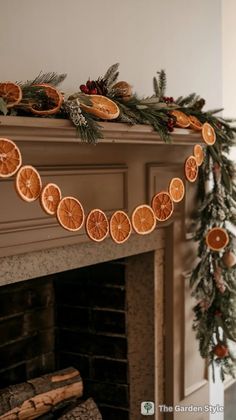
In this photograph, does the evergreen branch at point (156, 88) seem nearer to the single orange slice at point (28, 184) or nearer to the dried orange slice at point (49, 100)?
the dried orange slice at point (49, 100)

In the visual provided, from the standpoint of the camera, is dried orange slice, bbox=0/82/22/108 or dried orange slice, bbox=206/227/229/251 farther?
dried orange slice, bbox=206/227/229/251

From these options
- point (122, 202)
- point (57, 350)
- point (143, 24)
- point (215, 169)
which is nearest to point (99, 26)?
point (143, 24)

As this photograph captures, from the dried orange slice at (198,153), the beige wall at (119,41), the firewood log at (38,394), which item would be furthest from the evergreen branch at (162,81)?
the firewood log at (38,394)

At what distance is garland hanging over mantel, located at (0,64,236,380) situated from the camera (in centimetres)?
140

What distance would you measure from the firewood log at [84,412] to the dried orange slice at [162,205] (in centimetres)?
85

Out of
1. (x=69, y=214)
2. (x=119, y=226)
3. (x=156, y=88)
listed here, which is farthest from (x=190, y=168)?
(x=69, y=214)

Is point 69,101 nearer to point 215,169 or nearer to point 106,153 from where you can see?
point 106,153

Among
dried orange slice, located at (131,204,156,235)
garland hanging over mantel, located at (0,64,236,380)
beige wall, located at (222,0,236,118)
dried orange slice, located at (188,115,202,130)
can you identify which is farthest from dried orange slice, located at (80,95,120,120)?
beige wall, located at (222,0,236,118)

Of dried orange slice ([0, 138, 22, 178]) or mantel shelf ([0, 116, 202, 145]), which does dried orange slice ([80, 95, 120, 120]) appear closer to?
mantel shelf ([0, 116, 202, 145])

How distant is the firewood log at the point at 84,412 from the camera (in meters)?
2.04

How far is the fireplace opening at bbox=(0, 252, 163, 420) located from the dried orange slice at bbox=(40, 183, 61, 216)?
790 millimetres

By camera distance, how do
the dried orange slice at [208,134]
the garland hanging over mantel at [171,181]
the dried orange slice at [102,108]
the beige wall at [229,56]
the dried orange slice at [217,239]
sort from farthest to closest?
the beige wall at [229,56]
the dried orange slice at [217,239]
the dried orange slice at [208,134]
the dried orange slice at [102,108]
the garland hanging over mantel at [171,181]

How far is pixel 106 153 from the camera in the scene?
71.3 inches

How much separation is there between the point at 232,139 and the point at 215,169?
0.55 feet
